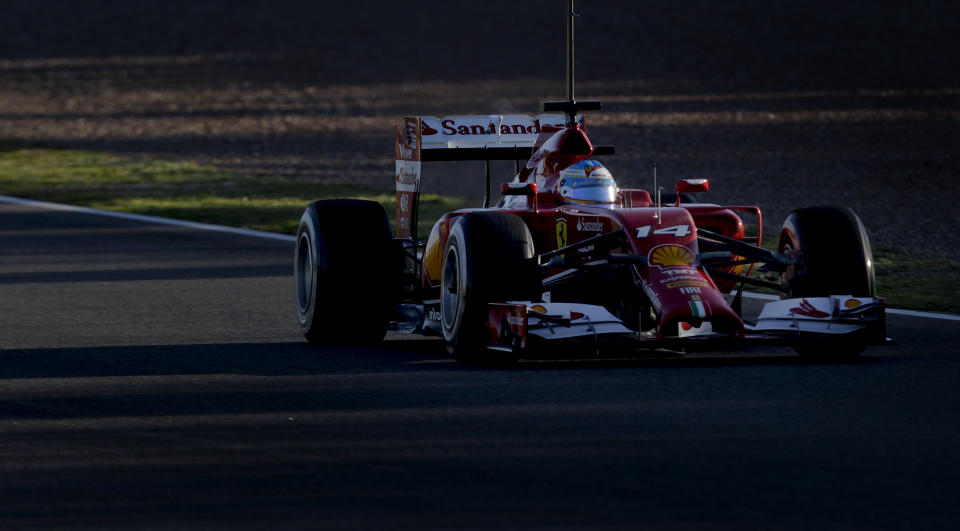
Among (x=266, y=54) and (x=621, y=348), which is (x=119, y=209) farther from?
(x=266, y=54)

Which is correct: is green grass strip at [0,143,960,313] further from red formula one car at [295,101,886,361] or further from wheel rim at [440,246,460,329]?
wheel rim at [440,246,460,329]

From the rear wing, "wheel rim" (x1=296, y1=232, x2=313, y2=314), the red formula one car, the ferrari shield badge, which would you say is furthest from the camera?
the rear wing

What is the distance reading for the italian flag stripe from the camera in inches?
358

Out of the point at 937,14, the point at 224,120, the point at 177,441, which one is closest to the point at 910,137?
the point at 224,120

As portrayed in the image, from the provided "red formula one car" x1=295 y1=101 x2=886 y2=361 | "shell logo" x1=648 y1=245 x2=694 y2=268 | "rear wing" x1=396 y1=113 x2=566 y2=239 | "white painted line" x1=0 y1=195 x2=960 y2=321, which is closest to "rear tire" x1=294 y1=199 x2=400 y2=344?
"red formula one car" x1=295 y1=101 x2=886 y2=361

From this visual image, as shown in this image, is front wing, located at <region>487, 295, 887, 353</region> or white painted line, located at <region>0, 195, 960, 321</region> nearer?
front wing, located at <region>487, 295, 887, 353</region>

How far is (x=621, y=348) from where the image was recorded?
9195mm

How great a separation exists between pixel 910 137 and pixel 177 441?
841 inches

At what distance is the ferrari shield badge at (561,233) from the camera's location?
10.3 metres

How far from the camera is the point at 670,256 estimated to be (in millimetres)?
9547

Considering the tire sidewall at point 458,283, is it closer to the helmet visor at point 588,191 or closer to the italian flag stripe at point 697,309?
the helmet visor at point 588,191

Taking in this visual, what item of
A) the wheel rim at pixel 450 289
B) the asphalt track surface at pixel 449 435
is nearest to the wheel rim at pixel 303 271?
the asphalt track surface at pixel 449 435

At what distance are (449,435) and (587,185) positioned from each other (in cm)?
337

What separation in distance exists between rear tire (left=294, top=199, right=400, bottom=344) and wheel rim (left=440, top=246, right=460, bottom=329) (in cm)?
95
